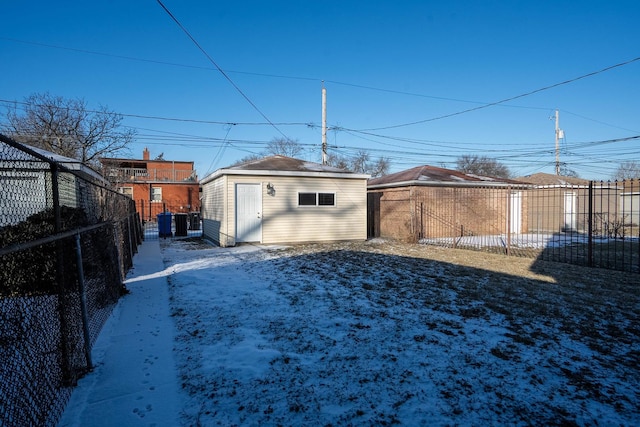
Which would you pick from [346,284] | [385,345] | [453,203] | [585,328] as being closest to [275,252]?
[346,284]

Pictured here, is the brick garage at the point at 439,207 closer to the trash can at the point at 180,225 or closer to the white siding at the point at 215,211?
the white siding at the point at 215,211

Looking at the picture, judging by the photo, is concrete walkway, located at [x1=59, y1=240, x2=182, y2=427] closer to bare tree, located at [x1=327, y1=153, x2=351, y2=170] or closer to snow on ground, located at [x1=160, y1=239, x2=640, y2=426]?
snow on ground, located at [x1=160, y1=239, x2=640, y2=426]

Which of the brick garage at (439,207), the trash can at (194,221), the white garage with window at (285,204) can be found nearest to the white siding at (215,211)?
the white garage with window at (285,204)

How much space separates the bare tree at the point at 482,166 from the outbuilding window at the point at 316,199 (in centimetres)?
4420

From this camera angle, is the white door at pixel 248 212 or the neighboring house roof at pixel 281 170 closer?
the neighboring house roof at pixel 281 170

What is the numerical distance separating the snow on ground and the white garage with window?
5843 mm

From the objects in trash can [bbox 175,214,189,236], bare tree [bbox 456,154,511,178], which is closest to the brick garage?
trash can [bbox 175,214,189,236]

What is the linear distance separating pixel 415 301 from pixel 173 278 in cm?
483

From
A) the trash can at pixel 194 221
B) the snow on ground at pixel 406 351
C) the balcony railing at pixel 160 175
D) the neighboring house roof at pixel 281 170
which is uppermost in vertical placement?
the balcony railing at pixel 160 175

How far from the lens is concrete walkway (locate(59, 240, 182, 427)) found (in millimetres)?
2445

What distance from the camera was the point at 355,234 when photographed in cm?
1409

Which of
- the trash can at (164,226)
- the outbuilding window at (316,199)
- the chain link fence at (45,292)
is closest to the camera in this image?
the chain link fence at (45,292)

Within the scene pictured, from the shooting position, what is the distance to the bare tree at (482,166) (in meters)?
52.4

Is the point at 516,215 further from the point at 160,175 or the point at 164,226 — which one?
the point at 160,175
